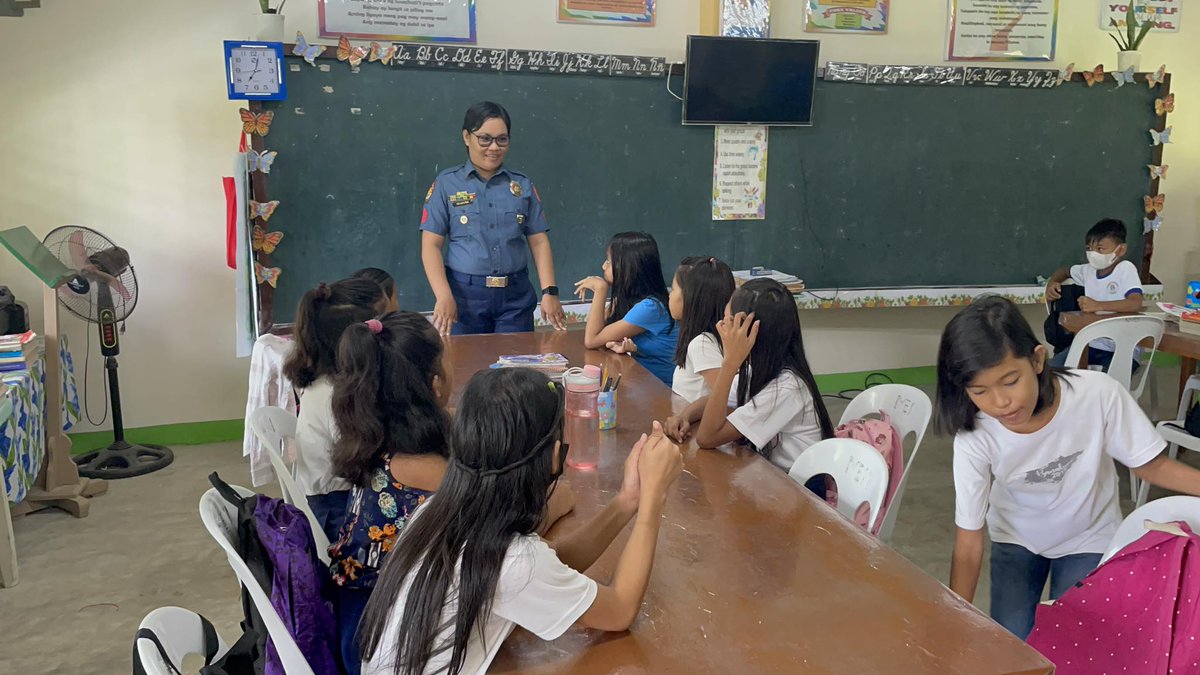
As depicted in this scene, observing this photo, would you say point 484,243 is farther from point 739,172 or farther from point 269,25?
point 739,172

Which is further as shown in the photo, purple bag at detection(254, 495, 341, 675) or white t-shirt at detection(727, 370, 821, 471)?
white t-shirt at detection(727, 370, 821, 471)

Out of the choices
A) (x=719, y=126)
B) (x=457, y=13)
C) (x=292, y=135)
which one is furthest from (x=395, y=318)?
(x=719, y=126)

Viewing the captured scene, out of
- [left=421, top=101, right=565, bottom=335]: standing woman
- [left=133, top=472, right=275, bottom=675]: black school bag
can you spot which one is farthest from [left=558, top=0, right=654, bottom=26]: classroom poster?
[left=133, top=472, right=275, bottom=675]: black school bag

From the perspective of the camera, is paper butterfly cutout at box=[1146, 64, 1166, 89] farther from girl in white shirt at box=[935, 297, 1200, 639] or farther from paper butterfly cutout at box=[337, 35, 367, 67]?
paper butterfly cutout at box=[337, 35, 367, 67]

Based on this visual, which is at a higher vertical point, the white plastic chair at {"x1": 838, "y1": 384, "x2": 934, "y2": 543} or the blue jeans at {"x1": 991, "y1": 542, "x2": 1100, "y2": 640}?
the white plastic chair at {"x1": 838, "y1": 384, "x2": 934, "y2": 543}

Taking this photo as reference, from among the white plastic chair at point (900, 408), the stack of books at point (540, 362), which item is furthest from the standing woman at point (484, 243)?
the white plastic chair at point (900, 408)

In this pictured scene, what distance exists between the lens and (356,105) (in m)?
4.06

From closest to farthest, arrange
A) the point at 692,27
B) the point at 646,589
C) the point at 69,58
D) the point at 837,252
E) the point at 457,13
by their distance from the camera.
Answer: the point at 646,589 < the point at 69,58 < the point at 457,13 < the point at 692,27 < the point at 837,252

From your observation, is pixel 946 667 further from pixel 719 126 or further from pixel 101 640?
pixel 719 126

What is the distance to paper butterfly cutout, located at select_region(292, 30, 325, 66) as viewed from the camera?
3885mm

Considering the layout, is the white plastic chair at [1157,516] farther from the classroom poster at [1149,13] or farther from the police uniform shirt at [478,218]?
the classroom poster at [1149,13]

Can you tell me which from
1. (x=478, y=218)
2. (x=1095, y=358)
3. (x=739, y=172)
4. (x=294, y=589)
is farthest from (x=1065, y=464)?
(x=739, y=172)

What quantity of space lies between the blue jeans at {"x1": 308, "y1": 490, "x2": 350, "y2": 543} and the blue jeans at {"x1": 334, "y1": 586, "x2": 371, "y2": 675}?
47cm

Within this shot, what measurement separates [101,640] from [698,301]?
202 cm
